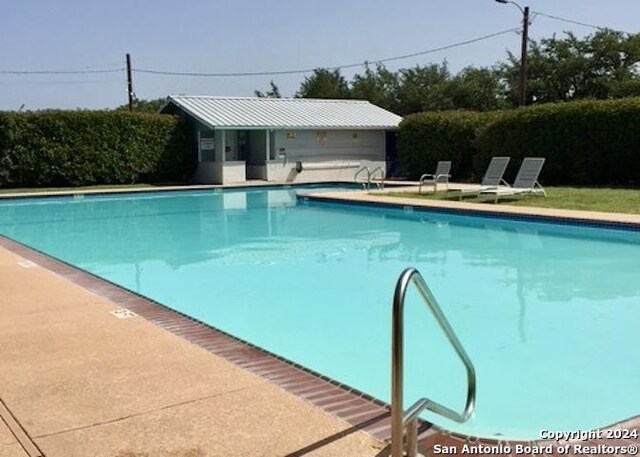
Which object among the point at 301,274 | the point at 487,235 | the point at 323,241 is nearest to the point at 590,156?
the point at 487,235

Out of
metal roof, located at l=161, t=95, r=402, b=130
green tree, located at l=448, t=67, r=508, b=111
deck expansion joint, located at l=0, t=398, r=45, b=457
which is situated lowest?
deck expansion joint, located at l=0, t=398, r=45, b=457

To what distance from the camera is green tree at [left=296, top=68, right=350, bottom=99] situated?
48094 mm

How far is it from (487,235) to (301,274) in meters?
4.63

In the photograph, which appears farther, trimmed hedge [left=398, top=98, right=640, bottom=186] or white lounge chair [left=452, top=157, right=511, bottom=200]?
trimmed hedge [left=398, top=98, right=640, bottom=186]

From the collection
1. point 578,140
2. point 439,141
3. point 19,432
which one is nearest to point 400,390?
point 19,432

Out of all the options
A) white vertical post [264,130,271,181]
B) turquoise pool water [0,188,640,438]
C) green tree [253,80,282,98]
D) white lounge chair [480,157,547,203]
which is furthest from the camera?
green tree [253,80,282,98]

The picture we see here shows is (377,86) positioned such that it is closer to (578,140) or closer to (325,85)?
(325,85)

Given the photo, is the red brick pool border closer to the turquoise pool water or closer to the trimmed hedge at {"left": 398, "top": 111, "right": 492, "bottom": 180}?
the turquoise pool water

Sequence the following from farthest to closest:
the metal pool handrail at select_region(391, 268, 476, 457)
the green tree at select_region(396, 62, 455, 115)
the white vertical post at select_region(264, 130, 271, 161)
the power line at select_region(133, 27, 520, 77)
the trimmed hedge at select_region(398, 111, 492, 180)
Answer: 1. the green tree at select_region(396, 62, 455, 115)
2. the power line at select_region(133, 27, 520, 77)
3. the white vertical post at select_region(264, 130, 271, 161)
4. the trimmed hedge at select_region(398, 111, 492, 180)
5. the metal pool handrail at select_region(391, 268, 476, 457)

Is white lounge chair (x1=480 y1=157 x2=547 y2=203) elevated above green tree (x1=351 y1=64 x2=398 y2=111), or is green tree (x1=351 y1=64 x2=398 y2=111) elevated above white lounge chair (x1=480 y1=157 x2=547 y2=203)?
green tree (x1=351 y1=64 x2=398 y2=111)

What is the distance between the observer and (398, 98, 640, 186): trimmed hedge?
18.3 meters

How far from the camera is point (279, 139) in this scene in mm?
25875

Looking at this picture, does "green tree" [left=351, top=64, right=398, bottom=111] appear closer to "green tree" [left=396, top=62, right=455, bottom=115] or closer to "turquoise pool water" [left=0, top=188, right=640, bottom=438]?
"green tree" [left=396, top=62, right=455, bottom=115]

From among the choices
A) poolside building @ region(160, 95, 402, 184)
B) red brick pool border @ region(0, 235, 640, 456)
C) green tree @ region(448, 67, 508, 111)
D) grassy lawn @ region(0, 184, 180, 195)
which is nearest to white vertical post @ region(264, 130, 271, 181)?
poolside building @ region(160, 95, 402, 184)
